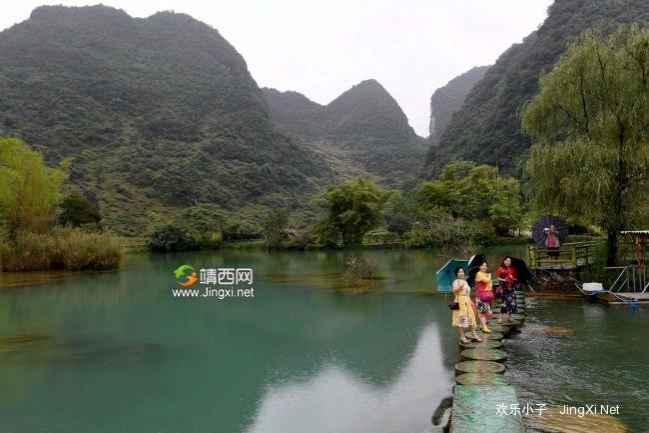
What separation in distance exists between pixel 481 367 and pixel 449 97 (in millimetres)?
144707

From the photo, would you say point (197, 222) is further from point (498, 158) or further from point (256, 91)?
point (256, 91)

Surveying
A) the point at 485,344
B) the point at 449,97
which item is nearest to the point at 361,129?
the point at 449,97

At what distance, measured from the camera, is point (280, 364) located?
845cm

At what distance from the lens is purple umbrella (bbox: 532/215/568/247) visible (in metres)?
14.0

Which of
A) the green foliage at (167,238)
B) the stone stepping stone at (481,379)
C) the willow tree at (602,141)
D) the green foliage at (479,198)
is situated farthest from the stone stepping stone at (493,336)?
the green foliage at (167,238)

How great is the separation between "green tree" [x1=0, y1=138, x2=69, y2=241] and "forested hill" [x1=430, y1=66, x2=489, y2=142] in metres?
115

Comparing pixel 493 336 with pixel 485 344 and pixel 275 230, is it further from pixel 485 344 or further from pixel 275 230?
pixel 275 230

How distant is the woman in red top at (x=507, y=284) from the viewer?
9.59 metres

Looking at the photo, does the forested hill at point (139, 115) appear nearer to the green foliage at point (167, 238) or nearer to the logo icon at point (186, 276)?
the green foliage at point (167, 238)

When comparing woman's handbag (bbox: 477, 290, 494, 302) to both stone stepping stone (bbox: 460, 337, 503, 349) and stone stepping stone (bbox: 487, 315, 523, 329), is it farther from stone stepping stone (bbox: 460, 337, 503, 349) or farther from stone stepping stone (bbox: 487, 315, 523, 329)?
stone stepping stone (bbox: 460, 337, 503, 349)

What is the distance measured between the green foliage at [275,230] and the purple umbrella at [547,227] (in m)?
29.0

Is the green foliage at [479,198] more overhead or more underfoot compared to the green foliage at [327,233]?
more overhead

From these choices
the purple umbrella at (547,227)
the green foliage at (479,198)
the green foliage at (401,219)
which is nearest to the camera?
the purple umbrella at (547,227)

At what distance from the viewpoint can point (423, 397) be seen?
658cm
